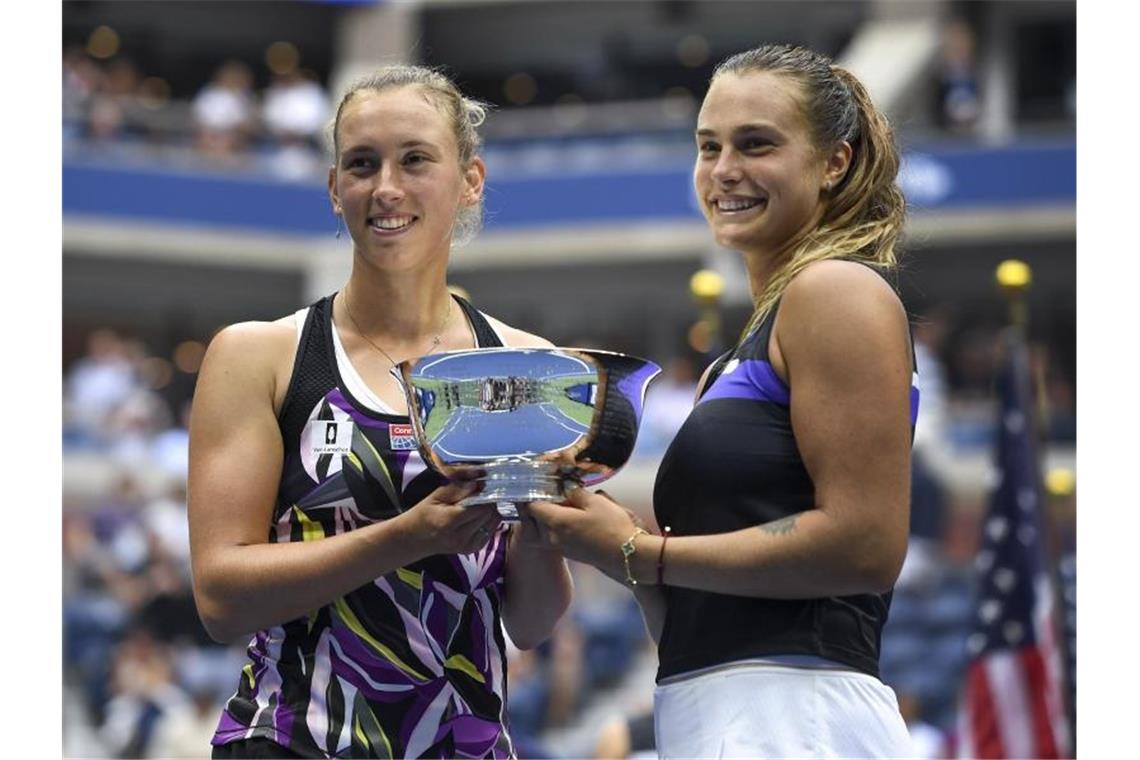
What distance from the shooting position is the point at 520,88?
72.0 ft

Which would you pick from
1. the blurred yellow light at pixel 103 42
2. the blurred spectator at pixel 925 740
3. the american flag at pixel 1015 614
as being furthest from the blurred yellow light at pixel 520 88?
the american flag at pixel 1015 614

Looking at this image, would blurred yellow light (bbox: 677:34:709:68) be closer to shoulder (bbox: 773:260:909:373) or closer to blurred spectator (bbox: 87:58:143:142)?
blurred spectator (bbox: 87:58:143:142)

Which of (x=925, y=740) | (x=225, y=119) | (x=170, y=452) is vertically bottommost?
(x=925, y=740)

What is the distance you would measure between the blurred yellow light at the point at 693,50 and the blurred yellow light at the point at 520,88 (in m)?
Answer: 1.84

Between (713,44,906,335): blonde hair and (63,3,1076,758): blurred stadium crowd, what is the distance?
313cm

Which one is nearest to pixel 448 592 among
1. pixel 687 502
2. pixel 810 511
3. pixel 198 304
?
pixel 687 502

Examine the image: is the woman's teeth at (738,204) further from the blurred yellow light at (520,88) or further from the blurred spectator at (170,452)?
the blurred yellow light at (520,88)

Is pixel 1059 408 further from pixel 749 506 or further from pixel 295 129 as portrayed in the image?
pixel 749 506

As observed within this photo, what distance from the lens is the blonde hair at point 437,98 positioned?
110 inches

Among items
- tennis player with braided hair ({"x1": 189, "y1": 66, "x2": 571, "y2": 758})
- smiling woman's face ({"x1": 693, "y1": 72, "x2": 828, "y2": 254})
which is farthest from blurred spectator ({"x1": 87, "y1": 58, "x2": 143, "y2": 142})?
smiling woman's face ({"x1": 693, "y1": 72, "x2": 828, "y2": 254})

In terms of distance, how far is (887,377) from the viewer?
2.35m

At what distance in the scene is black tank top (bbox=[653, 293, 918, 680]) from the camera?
2410 mm

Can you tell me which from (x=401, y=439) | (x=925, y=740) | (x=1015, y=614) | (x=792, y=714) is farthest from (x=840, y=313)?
(x=925, y=740)

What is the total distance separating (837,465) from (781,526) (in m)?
0.11
